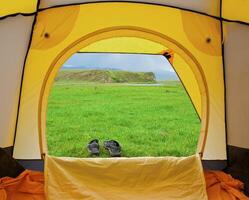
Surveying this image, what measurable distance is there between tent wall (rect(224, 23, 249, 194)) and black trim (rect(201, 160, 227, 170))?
0.06 m

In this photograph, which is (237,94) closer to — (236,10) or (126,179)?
(236,10)

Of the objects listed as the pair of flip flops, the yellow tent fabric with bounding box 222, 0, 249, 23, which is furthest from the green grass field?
the yellow tent fabric with bounding box 222, 0, 249, 23

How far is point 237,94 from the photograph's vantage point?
241cm

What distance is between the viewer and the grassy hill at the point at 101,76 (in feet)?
18.8

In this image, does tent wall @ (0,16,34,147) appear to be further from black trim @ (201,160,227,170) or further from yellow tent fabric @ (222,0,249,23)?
black trim @ (201,160,227,170)

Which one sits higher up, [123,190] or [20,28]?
[20,28]

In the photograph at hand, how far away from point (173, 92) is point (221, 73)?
3.34 metres

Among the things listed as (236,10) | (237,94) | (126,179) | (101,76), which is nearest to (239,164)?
(237,94)

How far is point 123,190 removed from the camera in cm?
215

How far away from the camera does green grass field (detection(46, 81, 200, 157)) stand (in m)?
3.90

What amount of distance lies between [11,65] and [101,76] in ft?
11.9

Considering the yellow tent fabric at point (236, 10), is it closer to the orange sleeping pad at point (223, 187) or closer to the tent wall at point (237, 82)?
the tent wall at point (237, 82)

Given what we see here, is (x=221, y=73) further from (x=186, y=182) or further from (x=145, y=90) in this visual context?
(x=145, y=90)

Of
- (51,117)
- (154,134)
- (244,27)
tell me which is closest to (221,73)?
(244,27)
